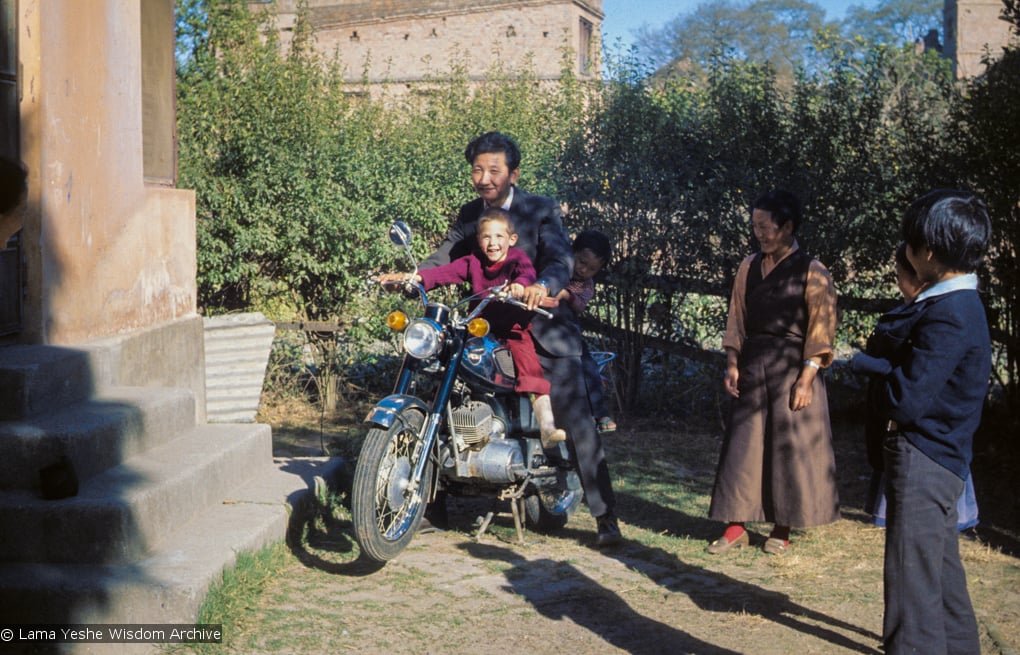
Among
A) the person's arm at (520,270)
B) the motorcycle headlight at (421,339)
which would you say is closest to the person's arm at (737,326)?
the person's arm at (520,270)

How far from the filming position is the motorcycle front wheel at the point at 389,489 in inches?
195

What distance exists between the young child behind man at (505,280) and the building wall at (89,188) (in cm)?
158

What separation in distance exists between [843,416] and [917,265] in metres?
6.76

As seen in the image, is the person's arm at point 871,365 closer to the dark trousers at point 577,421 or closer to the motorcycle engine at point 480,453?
the motorcycle engine at point 480,453

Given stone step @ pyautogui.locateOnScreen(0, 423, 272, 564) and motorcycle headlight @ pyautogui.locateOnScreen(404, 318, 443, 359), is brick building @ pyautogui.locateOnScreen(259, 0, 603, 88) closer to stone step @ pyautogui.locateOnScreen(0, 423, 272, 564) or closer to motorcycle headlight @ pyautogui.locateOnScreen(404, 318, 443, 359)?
motorcycle headlight @ pyautogui.locateOnScreen(404, 318, 443, 359)

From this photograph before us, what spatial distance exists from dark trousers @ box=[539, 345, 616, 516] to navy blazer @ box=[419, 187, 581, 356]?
82 mm

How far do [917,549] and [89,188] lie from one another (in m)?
4.48

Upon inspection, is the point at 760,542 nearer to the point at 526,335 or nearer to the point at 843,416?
the point at 526,335

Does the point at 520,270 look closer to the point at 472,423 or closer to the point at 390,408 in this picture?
the point at 472,423

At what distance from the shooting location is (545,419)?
591cm

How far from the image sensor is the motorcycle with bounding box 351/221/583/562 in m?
5.12

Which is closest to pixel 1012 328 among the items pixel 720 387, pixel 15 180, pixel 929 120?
pixel 929 120

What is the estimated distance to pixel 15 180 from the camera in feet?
7.75

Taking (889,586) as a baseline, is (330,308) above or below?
above
